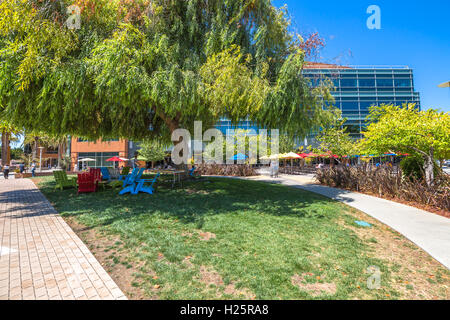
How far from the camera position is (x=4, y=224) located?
5785 mm

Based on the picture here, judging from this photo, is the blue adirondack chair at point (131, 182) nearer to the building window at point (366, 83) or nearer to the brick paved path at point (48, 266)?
the brick paved path at point (48, 266)

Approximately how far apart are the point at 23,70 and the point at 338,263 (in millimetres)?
9134

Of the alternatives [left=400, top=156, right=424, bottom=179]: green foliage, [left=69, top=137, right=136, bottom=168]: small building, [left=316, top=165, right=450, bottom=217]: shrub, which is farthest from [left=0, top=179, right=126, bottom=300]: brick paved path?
[left=69, top=137, right=136, bottom=168]: small building

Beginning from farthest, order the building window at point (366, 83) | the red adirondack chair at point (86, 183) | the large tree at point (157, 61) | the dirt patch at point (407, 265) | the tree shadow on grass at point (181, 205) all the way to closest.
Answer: the building window at point (366, 83)
the red adirondack chair at point (86, 183)
the large tree at point (157, 61)
the tree shadow on grass at point (181, 205)
the dirt patch at point (407, 265)

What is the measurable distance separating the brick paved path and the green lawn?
324mm

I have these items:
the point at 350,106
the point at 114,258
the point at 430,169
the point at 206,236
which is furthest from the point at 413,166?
the point at 350,106

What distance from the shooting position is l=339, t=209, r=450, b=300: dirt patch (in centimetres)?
315

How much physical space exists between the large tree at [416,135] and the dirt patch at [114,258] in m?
9.63

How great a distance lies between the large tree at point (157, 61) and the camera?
674 centimetres

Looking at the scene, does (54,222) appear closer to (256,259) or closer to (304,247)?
(256,259)

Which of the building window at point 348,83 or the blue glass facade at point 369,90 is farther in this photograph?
the building window at point 348,83

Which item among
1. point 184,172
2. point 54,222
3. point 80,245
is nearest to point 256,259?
point 80,245
